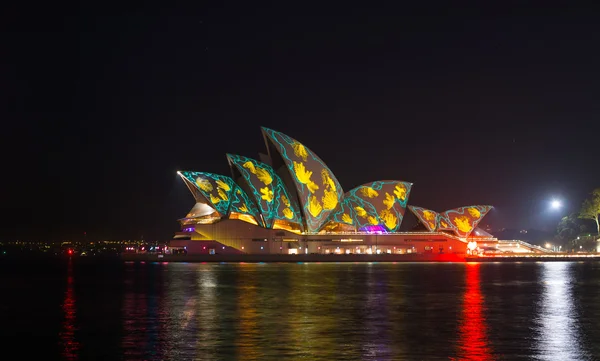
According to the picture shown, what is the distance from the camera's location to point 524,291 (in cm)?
4334

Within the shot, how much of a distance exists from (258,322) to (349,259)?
76.0m

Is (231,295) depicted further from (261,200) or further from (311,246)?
(311,246)

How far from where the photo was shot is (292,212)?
9788 centimetres

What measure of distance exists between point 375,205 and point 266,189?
20147mm

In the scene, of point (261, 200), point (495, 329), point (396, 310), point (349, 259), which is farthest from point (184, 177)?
point (495, 329)

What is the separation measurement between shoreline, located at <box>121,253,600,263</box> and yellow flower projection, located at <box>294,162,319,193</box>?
1108 centimetres

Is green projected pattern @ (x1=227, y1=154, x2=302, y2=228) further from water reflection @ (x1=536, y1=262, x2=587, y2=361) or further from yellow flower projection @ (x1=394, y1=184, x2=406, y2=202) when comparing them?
water reflection @ (x1=536, y1=262, x2=587, y2=361)

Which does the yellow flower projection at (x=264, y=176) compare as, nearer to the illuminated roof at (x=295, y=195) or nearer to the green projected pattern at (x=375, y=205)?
the illuminated roof at (x=295, y=195)

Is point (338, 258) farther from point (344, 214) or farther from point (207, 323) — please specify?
point (207, 323)

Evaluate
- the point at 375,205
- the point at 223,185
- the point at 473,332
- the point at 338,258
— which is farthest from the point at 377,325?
the point at 375,205

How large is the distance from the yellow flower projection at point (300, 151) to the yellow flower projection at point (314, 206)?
5.65 metres

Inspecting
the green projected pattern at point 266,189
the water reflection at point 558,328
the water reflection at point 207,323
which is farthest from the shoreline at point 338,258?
the water reflection at point 558,328

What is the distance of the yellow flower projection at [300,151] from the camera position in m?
90.9

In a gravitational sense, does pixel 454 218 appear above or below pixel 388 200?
below
